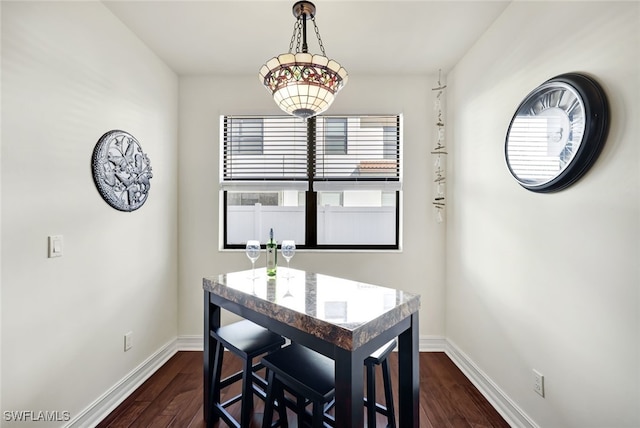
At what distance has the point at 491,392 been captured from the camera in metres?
1.96

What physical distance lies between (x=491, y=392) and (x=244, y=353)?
1.78 meters

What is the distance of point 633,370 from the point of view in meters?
1.12

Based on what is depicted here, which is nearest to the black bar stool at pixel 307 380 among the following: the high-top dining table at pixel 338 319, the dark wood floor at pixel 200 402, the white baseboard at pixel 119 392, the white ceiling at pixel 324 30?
the high-top dining table at pixel 338 319

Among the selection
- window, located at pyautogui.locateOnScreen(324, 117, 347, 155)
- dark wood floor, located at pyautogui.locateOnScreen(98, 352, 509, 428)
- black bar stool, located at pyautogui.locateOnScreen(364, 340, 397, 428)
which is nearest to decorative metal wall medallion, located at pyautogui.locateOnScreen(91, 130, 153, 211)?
dark wood floor, located at pyautogui.locateOnScreen(98, 352, 509, 428)

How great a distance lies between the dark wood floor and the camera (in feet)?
5.77

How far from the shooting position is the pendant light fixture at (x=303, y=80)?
1238 millimetres

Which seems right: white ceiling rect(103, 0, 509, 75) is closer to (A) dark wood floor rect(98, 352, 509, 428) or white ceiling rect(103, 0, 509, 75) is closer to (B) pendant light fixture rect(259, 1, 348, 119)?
A: (B) pendant light fixture rect(259, 1, 348, 119)

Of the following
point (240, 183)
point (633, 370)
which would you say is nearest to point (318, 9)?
point (240, 183)

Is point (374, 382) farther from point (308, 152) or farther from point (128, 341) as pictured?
point (308, 152)

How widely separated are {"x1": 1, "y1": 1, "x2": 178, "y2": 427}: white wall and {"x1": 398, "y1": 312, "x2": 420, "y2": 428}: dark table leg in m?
1.89

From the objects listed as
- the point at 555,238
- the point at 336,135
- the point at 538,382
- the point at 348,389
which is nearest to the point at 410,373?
the point at 348,389

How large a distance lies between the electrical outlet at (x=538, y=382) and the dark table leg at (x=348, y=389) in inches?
47.3

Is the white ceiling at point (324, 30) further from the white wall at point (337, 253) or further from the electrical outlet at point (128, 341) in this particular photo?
the electrical outlet at point (128, 341)

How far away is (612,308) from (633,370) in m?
0.24
